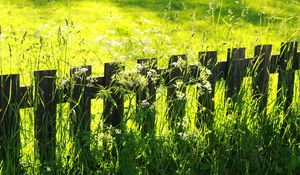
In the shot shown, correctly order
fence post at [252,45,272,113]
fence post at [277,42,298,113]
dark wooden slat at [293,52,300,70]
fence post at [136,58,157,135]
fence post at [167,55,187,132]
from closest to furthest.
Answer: fence post at [136,58,157,135] < fence post at [167,55,187,132] < fence post at [252,45,272,113] < fence post at [277,42,298,113] < dark wooden slat at [293,52,300,70]

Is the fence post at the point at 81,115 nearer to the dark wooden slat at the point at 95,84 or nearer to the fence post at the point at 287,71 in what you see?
the dark wooden slat at the point at 95,84

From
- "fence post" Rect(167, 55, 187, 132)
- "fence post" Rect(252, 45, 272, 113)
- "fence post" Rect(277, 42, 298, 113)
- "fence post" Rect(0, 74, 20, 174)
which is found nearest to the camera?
"fence post" Rect(0, 74, 20, 174)

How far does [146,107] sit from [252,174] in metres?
0.90

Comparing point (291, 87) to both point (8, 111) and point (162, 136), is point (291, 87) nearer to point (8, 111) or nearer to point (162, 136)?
point (162, 136)

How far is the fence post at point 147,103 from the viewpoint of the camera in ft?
11.8

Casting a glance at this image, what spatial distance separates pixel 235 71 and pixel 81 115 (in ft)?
4.11

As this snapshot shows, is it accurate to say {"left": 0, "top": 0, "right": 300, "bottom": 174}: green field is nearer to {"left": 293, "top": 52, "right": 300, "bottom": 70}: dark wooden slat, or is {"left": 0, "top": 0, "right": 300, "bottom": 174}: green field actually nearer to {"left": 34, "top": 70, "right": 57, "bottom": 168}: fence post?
{"left": 34, "top": 70, "right": 57, "bottom": 168}: fence post

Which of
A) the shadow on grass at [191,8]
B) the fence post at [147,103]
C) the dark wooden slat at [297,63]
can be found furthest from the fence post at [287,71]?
the shadow on grass at [191,8]

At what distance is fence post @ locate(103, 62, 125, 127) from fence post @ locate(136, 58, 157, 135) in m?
0.12

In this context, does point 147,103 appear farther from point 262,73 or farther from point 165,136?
point 262,73

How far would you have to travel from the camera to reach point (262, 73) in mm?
4492

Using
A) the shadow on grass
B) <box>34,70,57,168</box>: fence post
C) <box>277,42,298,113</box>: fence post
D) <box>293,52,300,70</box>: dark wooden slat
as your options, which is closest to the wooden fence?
<box>34,70,57,168</box>: fence post

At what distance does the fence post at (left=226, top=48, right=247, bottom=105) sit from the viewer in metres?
4.28

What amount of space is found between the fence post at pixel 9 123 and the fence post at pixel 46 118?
12cm
